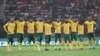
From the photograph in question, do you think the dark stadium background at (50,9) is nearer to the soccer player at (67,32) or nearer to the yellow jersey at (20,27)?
the soccer player at (67,32)

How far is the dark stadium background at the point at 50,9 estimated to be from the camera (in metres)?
37.4

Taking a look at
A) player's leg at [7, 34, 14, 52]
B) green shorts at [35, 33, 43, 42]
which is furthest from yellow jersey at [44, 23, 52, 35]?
player's leg at [7, 34, 14, 52]

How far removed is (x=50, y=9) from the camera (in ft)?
123

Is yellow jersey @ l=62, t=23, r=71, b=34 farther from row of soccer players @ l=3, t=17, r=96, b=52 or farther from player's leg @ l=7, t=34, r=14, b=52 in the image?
player's leg @ l=7, t=34, r=14, b=52

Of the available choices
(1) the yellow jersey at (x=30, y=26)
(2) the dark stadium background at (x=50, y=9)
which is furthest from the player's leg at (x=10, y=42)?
(2) the dark stadium background at (x=50, y=9)

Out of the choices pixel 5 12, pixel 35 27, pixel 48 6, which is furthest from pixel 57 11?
pixel 35 27

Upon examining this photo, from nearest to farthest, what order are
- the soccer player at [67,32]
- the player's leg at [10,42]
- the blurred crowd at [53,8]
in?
the player's leg at [10,42]
the soccer player at [67,32]
the blurred crowd at [53,8]

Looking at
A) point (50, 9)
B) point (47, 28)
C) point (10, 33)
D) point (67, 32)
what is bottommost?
point (67, 32)

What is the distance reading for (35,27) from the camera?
2966 centimetres

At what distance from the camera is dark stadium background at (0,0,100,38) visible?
123ft

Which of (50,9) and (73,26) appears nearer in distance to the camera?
(73,26)

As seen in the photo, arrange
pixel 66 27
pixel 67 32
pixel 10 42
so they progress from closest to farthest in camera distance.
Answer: pixel 10 42 → pixel 67 32 → pixel 66 27

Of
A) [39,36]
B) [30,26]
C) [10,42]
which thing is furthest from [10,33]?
[39,36]

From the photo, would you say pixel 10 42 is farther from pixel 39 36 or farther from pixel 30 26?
pixel 39 36
